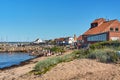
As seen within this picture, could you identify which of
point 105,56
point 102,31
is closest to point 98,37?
point 102,31

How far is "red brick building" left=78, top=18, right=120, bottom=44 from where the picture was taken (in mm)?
48219

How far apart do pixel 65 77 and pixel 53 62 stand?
432 cm

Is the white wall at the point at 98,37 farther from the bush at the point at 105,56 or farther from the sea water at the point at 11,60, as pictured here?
the bush at the point at 105,56

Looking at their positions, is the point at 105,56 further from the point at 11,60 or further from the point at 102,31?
the point at 102,31

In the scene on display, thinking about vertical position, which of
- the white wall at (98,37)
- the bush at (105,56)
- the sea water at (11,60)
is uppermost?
the white wall at (98,37)

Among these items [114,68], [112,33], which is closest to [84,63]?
[114,68]

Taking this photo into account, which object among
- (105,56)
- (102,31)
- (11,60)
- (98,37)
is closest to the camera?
(105,56)

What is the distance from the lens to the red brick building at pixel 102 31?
158ft

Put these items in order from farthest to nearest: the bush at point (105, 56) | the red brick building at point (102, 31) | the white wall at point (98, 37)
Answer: the white wall at point (98, 37) → the red brick building at point (102, 31) → the bush at point (105, 56)

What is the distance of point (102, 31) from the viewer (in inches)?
2383

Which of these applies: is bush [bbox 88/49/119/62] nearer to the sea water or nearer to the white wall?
the sea water

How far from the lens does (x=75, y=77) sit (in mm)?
14672

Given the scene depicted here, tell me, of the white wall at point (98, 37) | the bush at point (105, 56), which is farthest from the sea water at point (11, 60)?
the bush at point (105, 56)

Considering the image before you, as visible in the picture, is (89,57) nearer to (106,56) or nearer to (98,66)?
(106,56)
